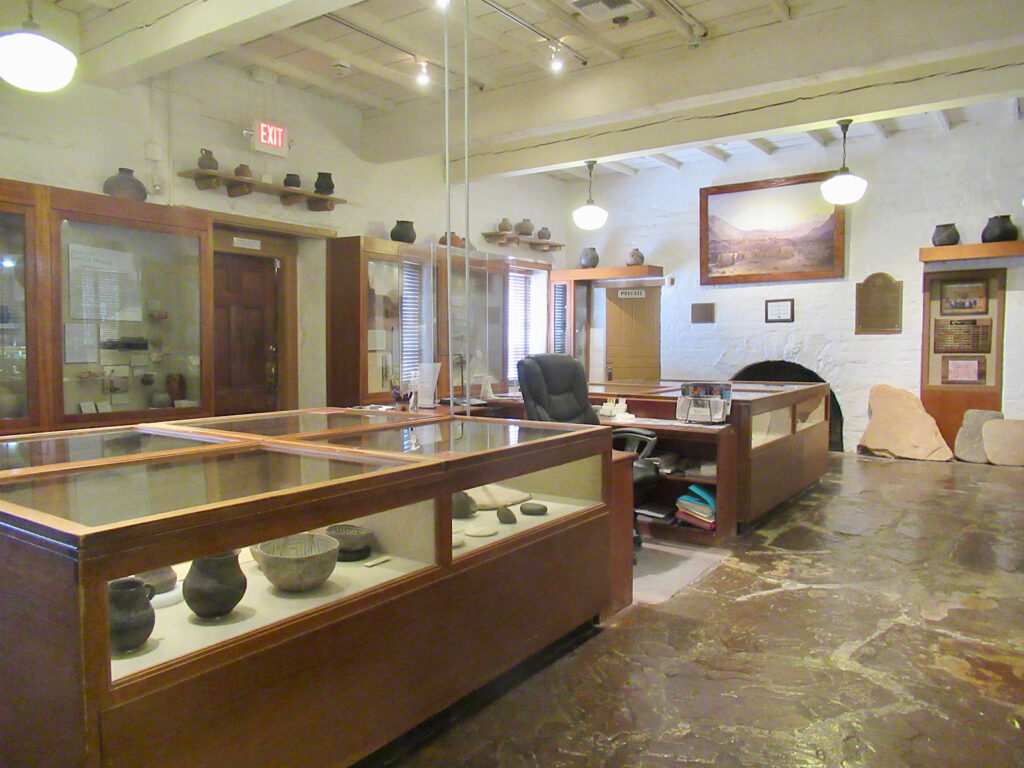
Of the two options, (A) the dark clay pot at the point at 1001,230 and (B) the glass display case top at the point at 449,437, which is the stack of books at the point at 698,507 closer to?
(B) the glass display case top at the point at 449,437

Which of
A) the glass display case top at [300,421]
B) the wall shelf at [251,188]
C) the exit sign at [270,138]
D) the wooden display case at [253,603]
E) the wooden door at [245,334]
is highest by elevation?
the exit sign at [270,138]

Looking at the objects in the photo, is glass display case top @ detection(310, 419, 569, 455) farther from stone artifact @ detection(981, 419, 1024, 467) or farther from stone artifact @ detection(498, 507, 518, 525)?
stone artifact @ detection(981, 419, 1024, 467)

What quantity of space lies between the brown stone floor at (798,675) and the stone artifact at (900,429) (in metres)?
3.05

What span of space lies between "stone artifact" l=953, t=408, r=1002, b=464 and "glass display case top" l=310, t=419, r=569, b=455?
5975mm

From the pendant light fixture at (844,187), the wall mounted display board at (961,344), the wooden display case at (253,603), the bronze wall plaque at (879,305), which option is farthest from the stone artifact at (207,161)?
the wall mounted display board at (961,344)

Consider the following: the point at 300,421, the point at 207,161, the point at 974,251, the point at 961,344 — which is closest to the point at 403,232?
the point at 207,161

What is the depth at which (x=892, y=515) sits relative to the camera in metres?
4.93

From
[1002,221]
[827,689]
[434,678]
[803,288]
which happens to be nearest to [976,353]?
[1002,221]

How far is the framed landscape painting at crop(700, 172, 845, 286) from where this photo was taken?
7.72 meters

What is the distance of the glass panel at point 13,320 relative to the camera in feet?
12.2

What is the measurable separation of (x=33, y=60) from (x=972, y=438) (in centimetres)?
795

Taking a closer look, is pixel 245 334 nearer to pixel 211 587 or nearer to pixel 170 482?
pixel 170 482

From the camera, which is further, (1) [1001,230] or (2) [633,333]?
(2) [633,333]

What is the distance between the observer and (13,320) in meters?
3.73
